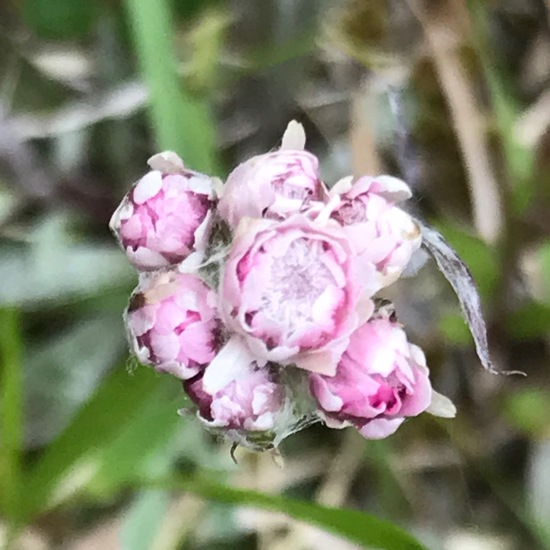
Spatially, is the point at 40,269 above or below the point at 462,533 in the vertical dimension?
above

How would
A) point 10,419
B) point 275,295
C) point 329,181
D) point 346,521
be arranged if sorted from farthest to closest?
point 329,181
point 10,419
point 346,521
point 275,295

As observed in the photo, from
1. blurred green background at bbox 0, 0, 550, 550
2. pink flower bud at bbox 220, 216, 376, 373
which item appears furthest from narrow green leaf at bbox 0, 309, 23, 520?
pink flower bud at bbox 220, 216, 376, 373

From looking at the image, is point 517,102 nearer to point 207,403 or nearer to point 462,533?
point 462,533

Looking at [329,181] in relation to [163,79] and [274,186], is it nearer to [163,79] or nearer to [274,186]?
[163,79]

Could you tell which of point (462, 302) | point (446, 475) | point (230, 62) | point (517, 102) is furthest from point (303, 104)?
point (462, 302)

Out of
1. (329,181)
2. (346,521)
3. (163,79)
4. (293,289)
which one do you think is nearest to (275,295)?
(293,289)

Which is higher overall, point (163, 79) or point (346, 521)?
point (163, 79)

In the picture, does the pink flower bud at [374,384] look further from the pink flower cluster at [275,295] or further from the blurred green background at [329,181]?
the blurred green background at [329,181]
